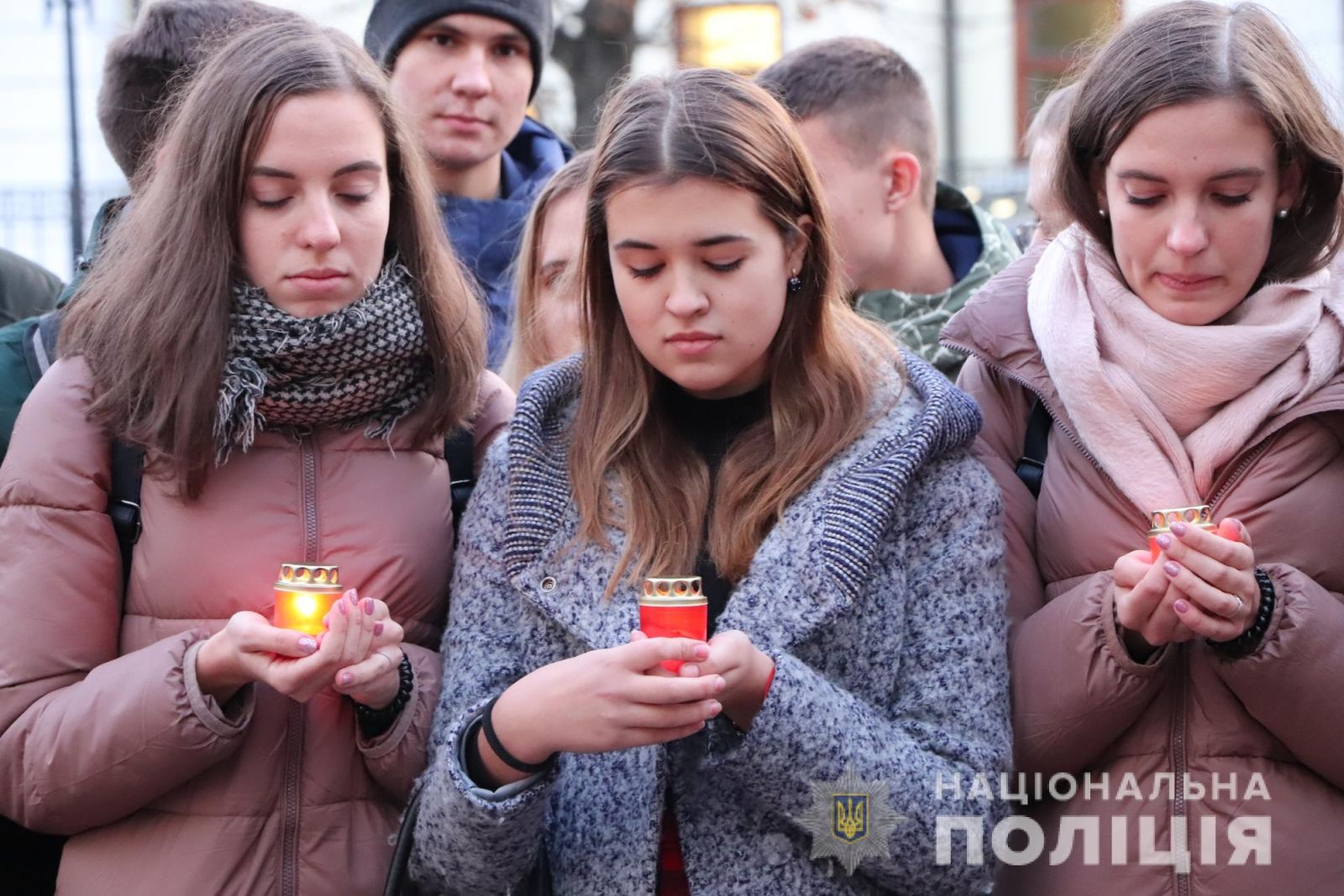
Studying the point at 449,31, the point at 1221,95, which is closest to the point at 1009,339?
the point at 1221,95

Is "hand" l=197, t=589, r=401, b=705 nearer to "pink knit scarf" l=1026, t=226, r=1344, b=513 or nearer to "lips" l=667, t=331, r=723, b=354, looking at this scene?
"lips" l=667, t=331, r=723, b=354

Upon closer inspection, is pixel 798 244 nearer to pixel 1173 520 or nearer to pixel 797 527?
pixel 797 527

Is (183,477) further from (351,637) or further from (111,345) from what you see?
(351,637)

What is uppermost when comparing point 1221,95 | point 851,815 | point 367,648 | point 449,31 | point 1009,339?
point 449,31

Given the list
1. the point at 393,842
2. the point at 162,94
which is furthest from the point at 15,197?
the point at 393,842

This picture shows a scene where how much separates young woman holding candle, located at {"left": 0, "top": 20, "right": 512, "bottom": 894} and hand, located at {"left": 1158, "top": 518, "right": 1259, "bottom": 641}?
1.31 metres

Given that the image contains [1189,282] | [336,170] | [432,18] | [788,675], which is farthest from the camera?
[432,18]

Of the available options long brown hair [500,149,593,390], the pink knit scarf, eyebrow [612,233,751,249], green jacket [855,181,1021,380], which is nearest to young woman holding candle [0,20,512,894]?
eyebrow [612,233,751,249]

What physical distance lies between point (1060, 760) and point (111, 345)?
1.90m

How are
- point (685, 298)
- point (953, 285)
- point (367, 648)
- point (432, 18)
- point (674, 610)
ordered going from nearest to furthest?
1. point (674, 610)
2. point (367, 648)
3. point (685, 298)
4. point (953, 285)
5. point (432, 18)

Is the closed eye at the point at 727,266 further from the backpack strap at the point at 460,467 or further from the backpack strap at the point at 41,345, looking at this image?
the backpack strap at the point at 41,345

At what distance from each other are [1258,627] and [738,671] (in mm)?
878

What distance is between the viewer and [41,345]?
3254 mm

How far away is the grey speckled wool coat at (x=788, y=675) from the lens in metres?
2.58
